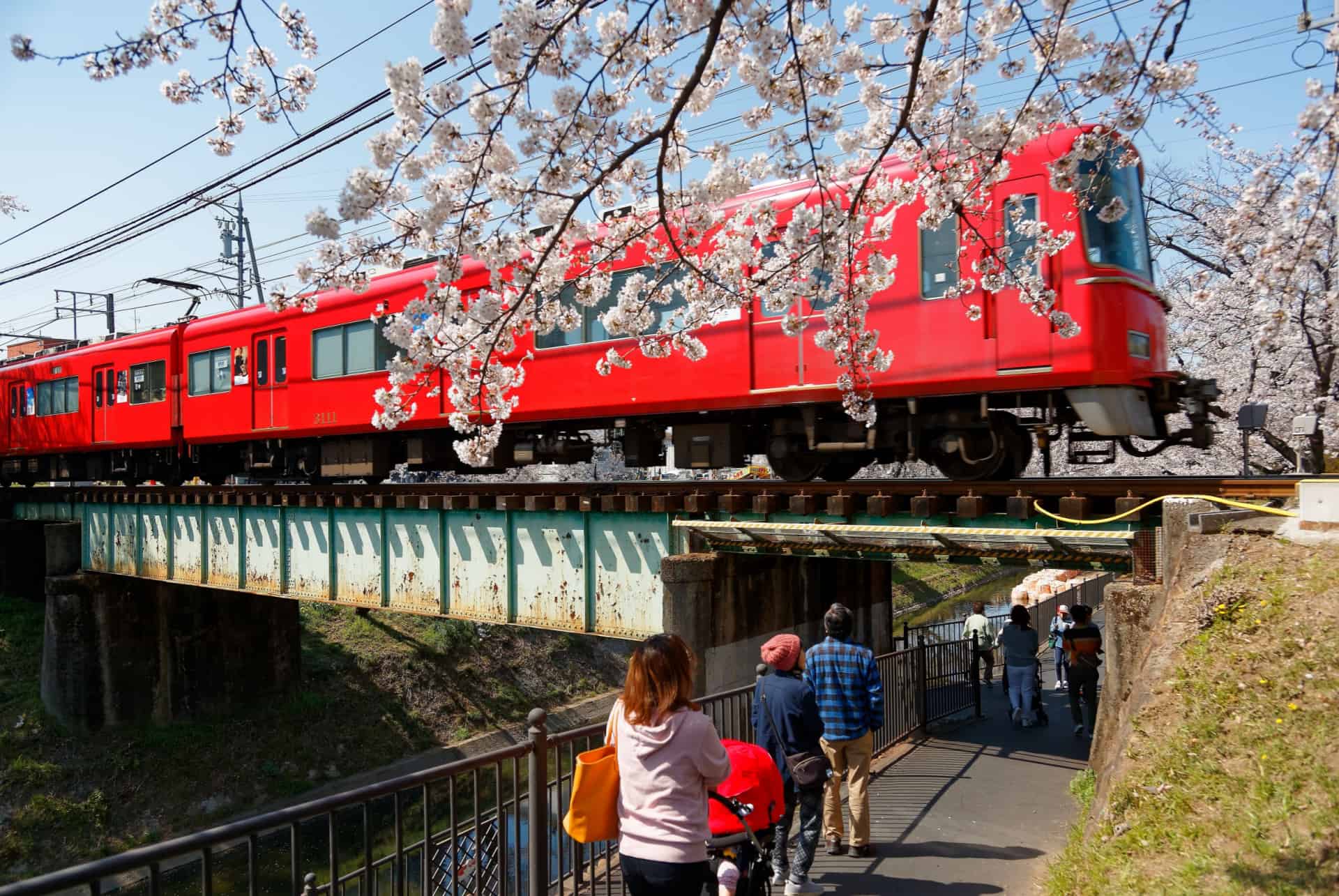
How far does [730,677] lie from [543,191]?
6.59m

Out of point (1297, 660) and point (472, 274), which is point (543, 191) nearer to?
point (1297, 660)

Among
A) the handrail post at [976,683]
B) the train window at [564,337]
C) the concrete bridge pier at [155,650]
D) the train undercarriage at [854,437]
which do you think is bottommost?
the concrete bridge pier at [155,650]

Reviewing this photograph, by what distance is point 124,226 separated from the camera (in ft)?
41.7

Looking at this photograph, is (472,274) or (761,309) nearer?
(761,309)

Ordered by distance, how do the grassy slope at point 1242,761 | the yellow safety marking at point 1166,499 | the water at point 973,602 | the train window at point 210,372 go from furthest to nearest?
1. the water at point 973,602
2. the train window at point 210,372
3. the yellow safety marking at point 1166,499
4. the grassy slope at point 1242,761

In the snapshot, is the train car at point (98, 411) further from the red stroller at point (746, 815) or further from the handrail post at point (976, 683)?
the red stroller at point (746, 815)

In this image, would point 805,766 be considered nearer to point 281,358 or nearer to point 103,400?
point 281,358

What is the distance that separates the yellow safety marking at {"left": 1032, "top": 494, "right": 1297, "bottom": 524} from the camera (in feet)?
20.1

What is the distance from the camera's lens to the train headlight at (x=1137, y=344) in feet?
25.8

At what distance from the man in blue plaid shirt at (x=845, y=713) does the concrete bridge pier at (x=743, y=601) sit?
2.80 meters

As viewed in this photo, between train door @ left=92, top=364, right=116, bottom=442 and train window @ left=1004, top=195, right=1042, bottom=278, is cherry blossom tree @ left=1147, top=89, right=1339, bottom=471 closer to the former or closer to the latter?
train window @ left=1004, top=195, right=1042, bottom=278

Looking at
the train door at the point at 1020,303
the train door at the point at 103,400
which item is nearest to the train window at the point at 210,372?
the train door at the point at 103,400

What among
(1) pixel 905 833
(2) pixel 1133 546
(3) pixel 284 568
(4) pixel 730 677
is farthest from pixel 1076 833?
(3) pixel 284 568

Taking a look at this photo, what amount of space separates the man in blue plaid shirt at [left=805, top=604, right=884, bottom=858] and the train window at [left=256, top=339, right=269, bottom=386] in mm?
→ 11856
